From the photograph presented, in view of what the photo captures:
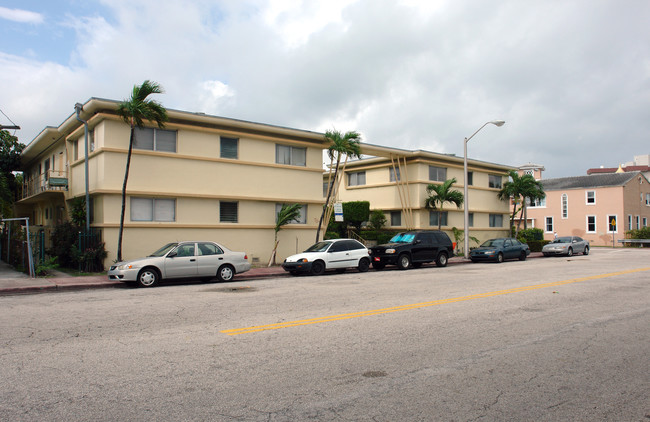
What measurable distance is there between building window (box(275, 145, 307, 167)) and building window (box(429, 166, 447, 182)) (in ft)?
36.2

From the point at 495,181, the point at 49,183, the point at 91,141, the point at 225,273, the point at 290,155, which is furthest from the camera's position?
the point at 495,181

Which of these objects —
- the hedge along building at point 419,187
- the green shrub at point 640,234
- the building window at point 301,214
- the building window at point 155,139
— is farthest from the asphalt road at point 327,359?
the green shrub at point 640,234

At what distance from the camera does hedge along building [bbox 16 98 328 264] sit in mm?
18859

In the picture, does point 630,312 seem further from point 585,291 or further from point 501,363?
point 501,363

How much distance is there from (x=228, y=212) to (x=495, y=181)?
22.7 meters

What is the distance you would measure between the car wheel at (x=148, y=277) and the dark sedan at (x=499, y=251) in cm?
1765

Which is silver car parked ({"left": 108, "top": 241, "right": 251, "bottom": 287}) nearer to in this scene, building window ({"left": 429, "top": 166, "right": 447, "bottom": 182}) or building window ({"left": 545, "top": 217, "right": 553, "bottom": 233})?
building window ({"left": 429, "top": 166, "right": 447, "bottom": 182})

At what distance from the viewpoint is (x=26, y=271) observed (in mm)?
18219

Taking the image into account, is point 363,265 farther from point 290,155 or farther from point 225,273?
point 290,155

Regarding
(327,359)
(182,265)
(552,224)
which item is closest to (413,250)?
(182,265)

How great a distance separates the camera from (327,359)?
6273 millimetres

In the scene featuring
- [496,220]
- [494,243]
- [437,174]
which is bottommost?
[494,243]

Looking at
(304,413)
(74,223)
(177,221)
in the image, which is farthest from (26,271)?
(304,413)

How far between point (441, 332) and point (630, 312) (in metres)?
4.78
